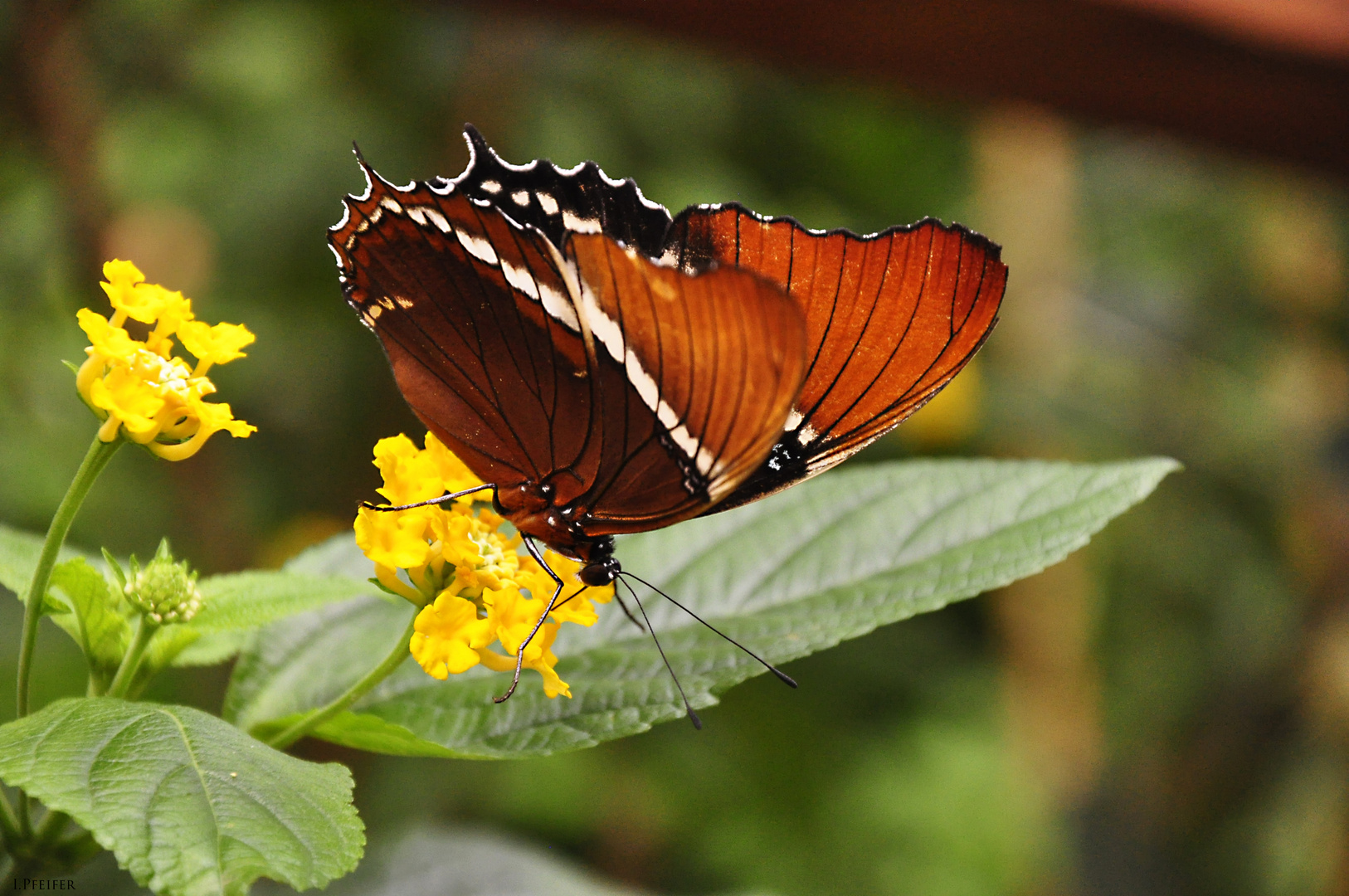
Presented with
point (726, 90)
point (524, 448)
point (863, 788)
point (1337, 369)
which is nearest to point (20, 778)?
point (524, 448)

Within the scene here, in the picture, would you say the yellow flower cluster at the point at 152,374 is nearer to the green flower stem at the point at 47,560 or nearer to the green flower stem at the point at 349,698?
the green flower stem at the point at 47,560

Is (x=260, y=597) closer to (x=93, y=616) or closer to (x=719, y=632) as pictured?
(x=93, y=616)

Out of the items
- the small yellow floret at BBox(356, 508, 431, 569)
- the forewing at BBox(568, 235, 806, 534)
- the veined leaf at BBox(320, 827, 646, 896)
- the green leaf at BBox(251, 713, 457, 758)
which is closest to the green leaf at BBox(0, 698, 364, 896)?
the green leaf at BBox(251, 713, 457, 758)

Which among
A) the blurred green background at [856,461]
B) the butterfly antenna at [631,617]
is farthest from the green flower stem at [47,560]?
the blurred green background at [856,461]

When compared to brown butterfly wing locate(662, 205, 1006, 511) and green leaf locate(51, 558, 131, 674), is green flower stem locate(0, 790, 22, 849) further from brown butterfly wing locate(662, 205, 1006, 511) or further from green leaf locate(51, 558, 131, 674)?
brown butterfly wing locate(662, 205, 1006, 511)

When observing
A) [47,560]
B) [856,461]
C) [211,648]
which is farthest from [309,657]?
[856,461]
